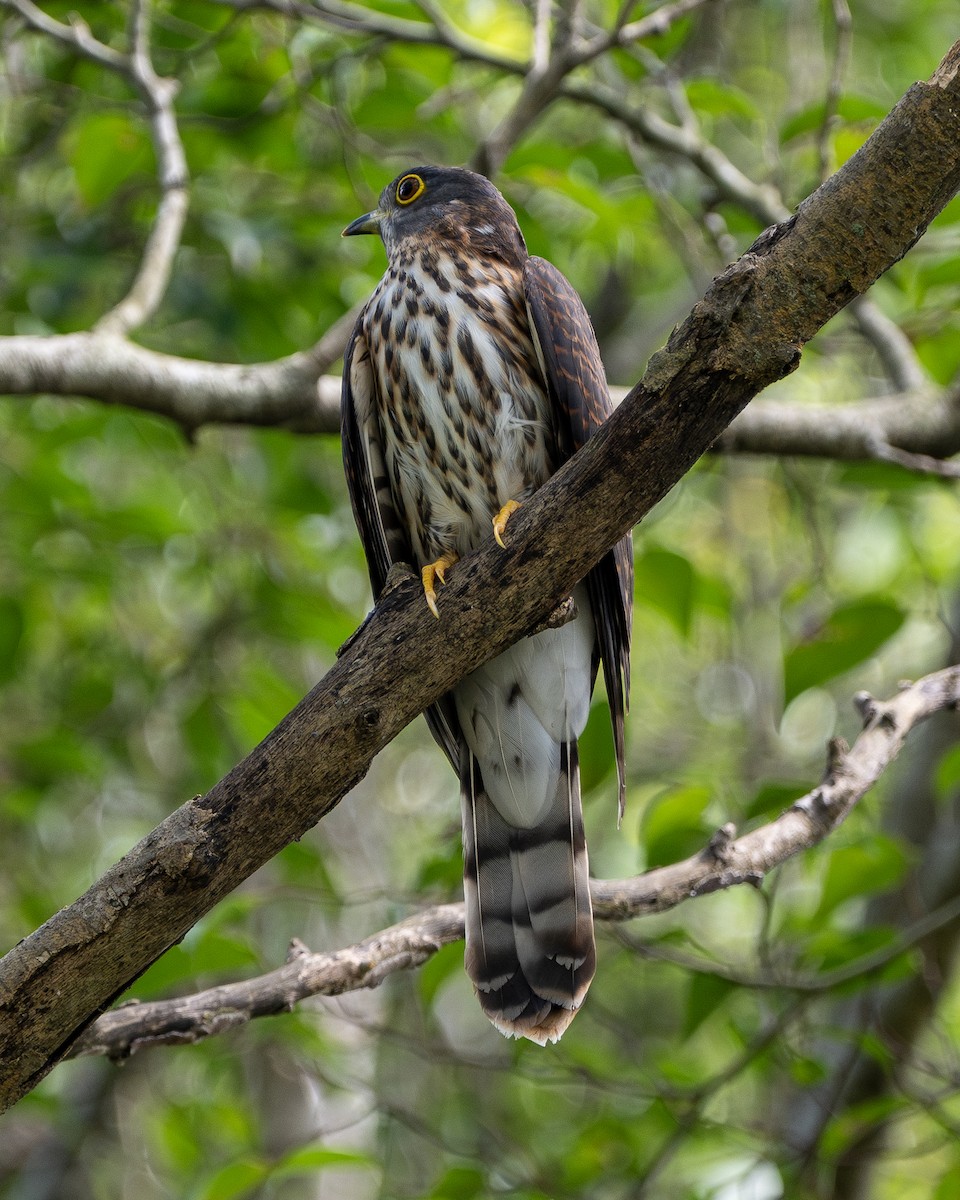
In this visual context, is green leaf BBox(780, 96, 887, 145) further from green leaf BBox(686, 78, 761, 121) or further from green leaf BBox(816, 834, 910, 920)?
green leaf BBox(816, 834, 910, 920)

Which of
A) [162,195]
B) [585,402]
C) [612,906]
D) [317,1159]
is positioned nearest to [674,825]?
[612,906]

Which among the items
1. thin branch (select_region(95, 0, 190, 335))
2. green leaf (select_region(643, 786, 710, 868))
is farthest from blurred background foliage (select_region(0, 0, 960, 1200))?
thin branch (select_region(95, 0, 190, 335))

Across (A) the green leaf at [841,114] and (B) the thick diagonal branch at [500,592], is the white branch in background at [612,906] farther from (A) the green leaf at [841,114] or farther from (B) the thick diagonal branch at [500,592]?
(A) the green leaf at [841,114]

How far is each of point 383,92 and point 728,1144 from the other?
382 centimetres

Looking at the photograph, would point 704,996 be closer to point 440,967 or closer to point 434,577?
point 440,967

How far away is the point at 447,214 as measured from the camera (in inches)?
159

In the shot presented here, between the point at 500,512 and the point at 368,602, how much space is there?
13.5 feet

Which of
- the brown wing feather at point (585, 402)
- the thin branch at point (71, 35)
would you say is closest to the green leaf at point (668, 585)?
the brown wing feather at point (585, 402)

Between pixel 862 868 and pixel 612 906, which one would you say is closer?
pixel 612 906

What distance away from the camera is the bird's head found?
12.9 ft

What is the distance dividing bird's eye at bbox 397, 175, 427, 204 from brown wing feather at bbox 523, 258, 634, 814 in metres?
0.74

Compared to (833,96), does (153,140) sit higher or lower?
higher

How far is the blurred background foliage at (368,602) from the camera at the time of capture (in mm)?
3936

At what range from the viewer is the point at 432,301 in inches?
145
